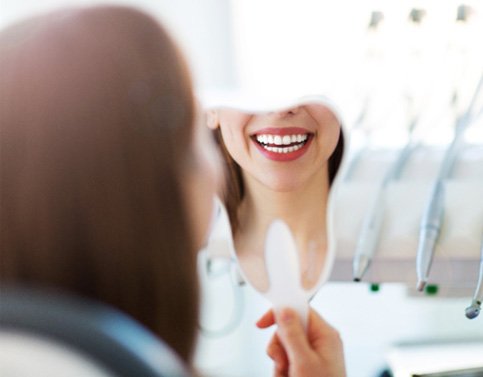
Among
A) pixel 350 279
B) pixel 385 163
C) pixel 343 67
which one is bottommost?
pixel 350 279

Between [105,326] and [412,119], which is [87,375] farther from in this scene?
[412,119]

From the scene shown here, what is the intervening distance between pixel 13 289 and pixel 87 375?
204 mm

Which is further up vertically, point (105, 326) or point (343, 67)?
point (343, 67)

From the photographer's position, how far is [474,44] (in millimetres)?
711

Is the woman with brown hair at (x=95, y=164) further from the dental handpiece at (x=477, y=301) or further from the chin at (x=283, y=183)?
the dental handpiece at (x=477, y=301)

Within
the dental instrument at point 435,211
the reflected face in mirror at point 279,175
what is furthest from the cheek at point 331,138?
the dental instrument at point 435,211

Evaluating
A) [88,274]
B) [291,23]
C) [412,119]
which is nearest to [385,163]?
[412,119]

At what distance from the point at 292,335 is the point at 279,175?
17cm

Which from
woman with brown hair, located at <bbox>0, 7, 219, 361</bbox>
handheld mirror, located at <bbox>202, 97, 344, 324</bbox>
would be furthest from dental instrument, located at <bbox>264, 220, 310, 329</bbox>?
woman with brown hair, located at <bbox>0, 7, 219, 361</bbox>

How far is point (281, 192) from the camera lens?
2.29 ft

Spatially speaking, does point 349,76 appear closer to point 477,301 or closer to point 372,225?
point 372,225

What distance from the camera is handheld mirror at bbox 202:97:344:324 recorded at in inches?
26.6

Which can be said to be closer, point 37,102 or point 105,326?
point 105,326

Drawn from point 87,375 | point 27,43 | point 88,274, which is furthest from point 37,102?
point 87,375
